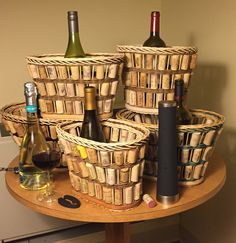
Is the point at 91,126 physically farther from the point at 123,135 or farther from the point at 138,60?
the point at 138,60

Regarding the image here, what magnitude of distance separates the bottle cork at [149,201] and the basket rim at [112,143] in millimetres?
152

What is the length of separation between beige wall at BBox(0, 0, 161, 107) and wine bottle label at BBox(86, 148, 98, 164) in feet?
2.45

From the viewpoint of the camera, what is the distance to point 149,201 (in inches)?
32.9

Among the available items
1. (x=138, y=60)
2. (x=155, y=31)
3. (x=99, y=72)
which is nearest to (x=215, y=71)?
(x=155, y=31)

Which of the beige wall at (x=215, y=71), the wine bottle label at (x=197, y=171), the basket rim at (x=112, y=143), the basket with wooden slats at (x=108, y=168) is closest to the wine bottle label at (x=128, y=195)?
the basket with wooden slats at (x=108, y=168)

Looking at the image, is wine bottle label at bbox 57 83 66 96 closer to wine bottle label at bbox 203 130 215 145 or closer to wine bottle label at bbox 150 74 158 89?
wine bottle label at bbox 150 74 158 89

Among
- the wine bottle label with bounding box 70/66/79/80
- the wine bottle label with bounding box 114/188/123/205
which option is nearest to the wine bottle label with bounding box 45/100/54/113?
the wine bottle label with bounding box 70/66/79/80

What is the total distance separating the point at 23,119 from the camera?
97 centimetres

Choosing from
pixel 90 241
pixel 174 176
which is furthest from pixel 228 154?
pixel 90 241

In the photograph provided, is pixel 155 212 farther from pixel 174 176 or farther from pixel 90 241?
pixel 90 241

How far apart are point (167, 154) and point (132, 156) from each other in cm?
10

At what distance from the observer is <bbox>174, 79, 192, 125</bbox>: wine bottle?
919mm

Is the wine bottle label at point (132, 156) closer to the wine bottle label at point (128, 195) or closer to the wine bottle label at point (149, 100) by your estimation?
the wine bottle label at point (128, 195)

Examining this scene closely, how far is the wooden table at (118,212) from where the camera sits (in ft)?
2.63
